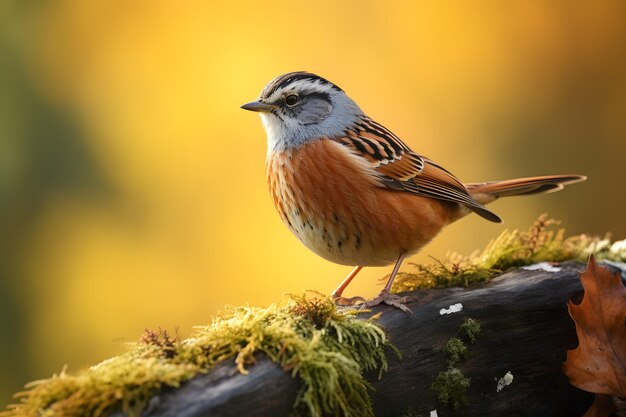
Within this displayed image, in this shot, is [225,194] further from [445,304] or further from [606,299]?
[606,299]

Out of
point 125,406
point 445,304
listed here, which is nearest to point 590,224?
point 445,304

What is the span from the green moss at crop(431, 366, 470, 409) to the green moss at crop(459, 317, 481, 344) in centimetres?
20

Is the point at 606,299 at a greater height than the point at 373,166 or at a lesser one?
lesser

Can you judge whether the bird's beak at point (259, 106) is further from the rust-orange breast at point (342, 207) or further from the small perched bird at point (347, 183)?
the rust-orange breast at point (342, 207)

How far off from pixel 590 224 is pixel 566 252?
Answer: 3.51 meters

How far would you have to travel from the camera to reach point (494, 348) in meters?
3.42

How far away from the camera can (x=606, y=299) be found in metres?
3.38

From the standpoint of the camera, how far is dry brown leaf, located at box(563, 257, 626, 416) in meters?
3.31

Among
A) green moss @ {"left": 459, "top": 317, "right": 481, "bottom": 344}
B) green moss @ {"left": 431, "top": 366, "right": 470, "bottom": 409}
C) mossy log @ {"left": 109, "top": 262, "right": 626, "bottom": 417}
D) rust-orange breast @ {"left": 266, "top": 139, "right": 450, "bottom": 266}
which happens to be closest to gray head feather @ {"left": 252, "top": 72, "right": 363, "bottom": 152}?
rust-orange breast @ {"left": 266, "top": 139, "right": 450, "bottom": 266}

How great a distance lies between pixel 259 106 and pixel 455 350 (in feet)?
6.39

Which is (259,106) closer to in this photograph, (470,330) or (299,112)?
(299,112)

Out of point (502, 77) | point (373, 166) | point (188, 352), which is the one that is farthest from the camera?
point (502, 77)

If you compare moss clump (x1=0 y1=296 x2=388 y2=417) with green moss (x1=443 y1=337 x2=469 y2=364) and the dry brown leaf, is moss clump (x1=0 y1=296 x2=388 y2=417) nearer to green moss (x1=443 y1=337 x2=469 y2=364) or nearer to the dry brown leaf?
green moss (x1=443 y1=337 x2=469 y2=364)

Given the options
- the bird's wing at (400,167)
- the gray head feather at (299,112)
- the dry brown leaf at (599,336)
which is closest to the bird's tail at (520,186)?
the bird's wing at (400,167)
